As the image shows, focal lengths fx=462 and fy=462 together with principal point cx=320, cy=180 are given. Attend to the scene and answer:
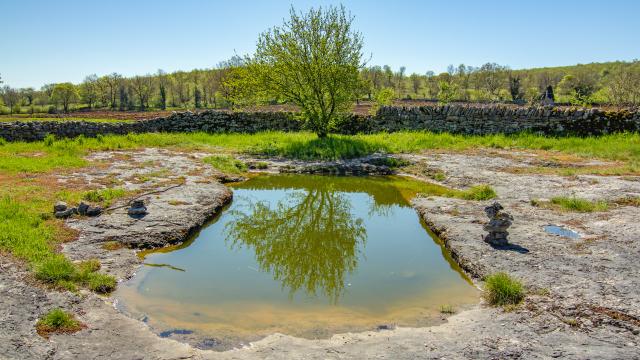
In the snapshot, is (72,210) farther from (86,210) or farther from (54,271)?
(54,271)

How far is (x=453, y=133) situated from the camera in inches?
1085

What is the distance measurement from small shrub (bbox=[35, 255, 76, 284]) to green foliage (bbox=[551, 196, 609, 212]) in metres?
11.0

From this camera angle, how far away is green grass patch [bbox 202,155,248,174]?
60.5 ft

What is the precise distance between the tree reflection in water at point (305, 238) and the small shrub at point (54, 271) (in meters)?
3.33

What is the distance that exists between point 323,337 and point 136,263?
4.32 m

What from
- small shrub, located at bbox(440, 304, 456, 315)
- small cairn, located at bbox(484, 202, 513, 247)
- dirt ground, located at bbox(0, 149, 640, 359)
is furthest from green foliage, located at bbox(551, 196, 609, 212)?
small shrub, located at bbox(440, 304, 456, 315)

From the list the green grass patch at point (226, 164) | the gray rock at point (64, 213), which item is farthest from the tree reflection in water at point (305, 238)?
the green grass patch at point (226, 164)

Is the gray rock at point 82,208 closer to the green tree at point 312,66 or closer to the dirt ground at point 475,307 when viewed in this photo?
the dirt ground at point 475,307

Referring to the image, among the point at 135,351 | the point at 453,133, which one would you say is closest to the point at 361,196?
the point at 135,351

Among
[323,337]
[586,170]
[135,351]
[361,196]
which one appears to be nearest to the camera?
[135,351]

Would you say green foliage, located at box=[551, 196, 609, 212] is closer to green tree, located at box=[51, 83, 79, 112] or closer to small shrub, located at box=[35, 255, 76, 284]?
small shrub, located at box=[35, 255, 76, 284]

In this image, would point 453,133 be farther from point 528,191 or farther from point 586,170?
point 528,191

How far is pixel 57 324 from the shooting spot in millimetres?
6016

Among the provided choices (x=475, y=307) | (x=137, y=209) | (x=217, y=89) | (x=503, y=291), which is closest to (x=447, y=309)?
(x=475, y=307)
